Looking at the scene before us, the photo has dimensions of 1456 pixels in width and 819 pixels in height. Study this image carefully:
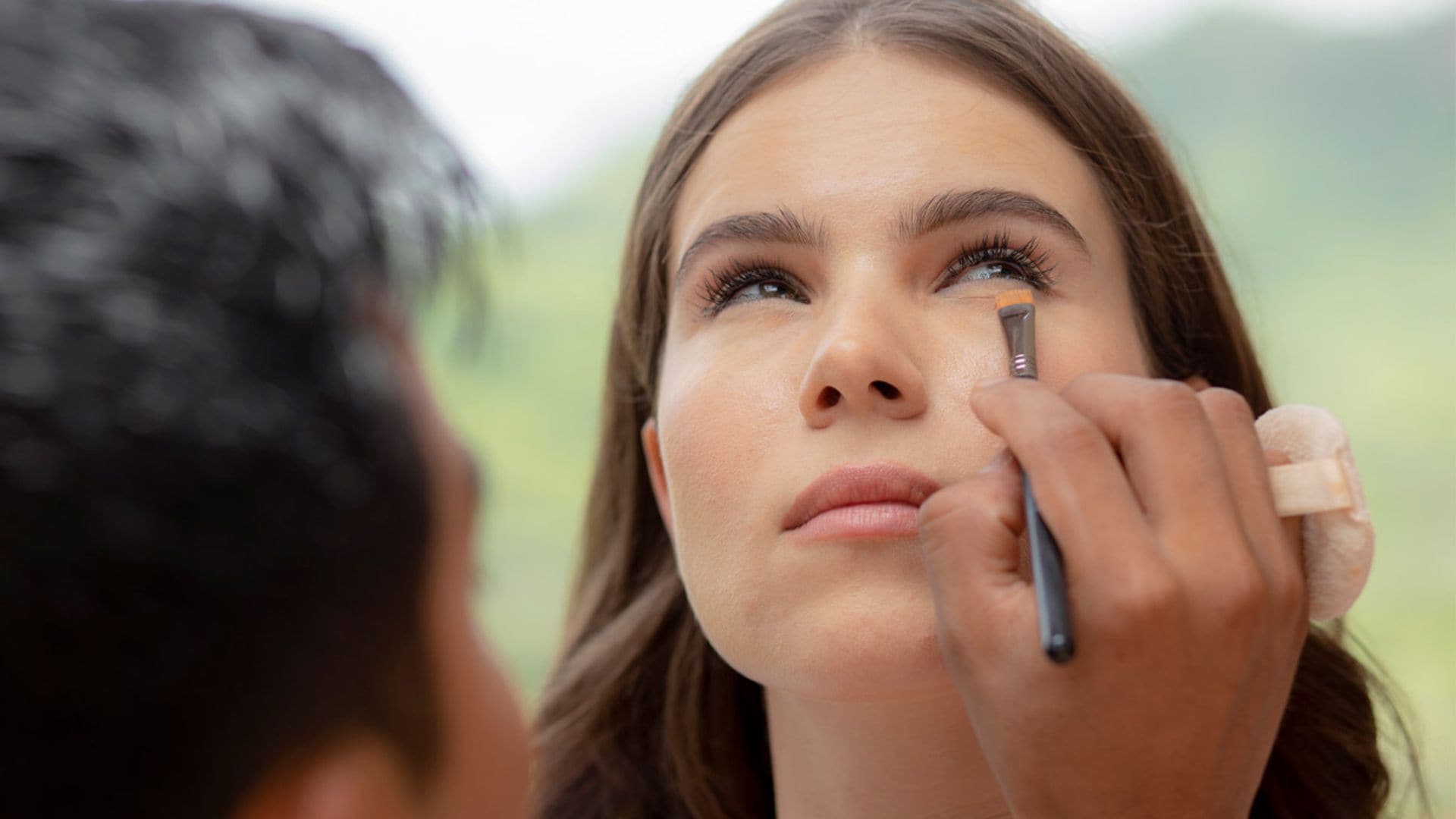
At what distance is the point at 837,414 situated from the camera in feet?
3.43

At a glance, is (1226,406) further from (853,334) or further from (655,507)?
(655,507)

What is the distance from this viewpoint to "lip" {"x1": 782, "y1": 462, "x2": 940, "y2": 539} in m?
1.00

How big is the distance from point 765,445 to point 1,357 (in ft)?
2.19

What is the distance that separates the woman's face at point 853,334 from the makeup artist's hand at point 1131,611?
5.3 inches

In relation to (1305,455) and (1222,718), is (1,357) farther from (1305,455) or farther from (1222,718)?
(1305,455)

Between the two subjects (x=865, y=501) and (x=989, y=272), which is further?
(x=989, y=272)

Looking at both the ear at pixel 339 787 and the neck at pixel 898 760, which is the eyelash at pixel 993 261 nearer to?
the neck at pixel 898 760

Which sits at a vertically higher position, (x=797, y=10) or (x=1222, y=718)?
(x=797, y=10)

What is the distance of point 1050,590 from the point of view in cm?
80

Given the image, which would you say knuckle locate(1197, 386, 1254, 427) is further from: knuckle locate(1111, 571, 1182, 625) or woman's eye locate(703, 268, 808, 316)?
woman's eye locate(703, 268, 808, 316)

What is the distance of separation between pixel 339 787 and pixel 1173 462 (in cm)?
57

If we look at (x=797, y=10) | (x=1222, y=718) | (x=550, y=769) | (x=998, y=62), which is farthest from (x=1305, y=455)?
(x=550, y=769)

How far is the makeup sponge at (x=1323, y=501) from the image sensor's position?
0.90m

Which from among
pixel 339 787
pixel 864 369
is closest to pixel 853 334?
pixel 864 369
